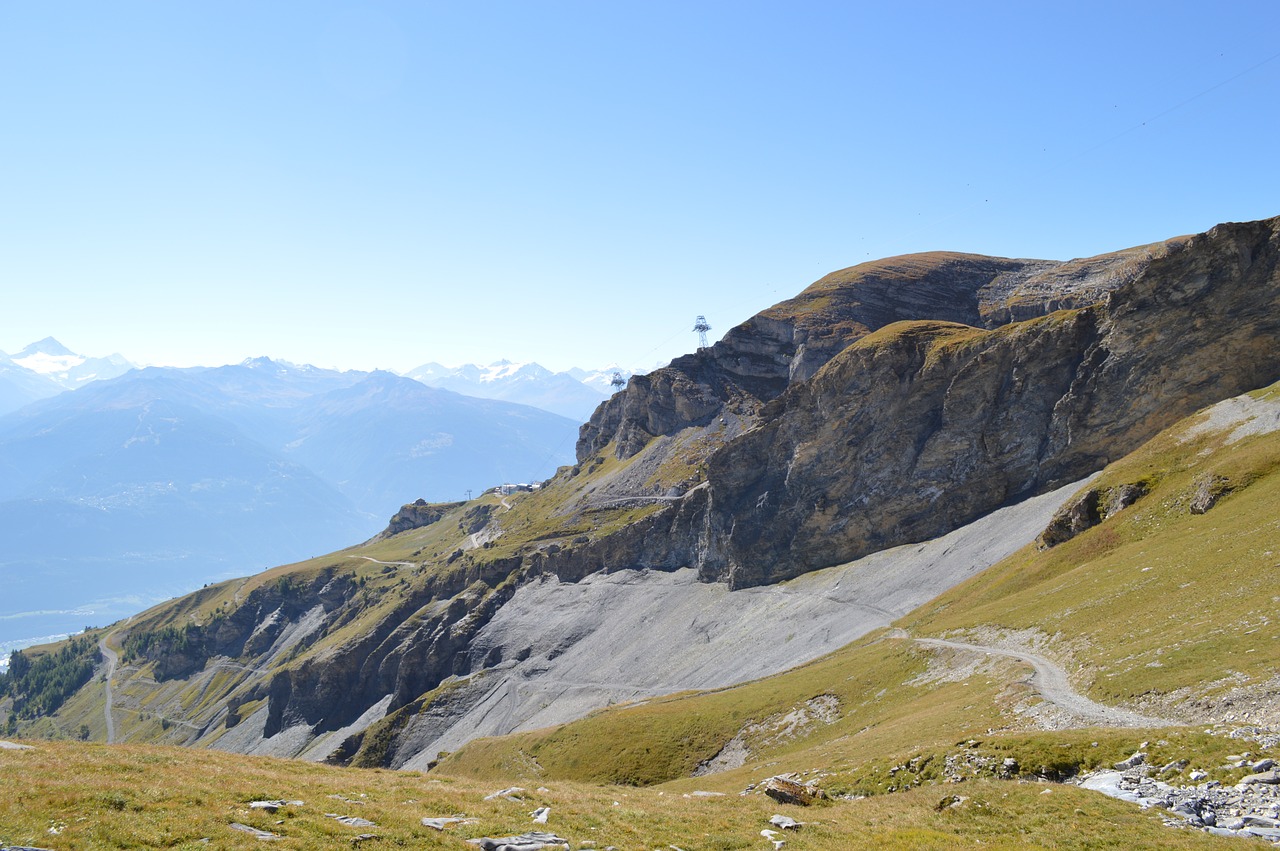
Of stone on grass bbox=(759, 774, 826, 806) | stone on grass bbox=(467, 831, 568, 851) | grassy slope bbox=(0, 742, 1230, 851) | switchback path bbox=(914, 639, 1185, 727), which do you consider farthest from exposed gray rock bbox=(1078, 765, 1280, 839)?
stone on grass bbox=(467, 831, 568, 851)

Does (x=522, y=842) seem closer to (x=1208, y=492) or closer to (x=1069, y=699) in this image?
(x=1069, y=699)

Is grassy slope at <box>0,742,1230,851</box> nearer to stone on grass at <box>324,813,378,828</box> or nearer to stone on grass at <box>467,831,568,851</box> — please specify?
stone on grass at <box>324,813,378,828</box>

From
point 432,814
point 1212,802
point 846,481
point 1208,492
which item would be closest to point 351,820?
point 432,814

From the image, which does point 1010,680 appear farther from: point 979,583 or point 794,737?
point 979,583

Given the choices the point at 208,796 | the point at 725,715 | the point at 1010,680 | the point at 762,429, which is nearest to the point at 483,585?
the point at 762,429

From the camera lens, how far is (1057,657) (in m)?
52.5

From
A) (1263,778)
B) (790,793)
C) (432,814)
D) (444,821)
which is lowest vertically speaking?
(790,793)

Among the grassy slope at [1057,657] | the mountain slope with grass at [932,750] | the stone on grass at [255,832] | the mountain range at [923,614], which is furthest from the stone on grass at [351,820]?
the grassy slope at [1057,657]

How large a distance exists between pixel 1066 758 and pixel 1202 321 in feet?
332

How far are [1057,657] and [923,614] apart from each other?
41.4 meters

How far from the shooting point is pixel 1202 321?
10512 centimetres

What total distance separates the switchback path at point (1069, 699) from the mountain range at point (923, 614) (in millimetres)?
255

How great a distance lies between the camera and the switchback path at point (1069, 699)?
118 feet

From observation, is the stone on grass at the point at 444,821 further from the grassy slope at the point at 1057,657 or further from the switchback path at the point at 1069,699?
the switchback path at the point at 1069,699
